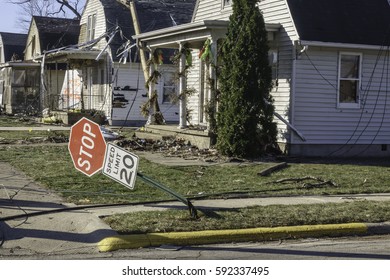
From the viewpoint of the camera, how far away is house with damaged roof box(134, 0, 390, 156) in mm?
17500

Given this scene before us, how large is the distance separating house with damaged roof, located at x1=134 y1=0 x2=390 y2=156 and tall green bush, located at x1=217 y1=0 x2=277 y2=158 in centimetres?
78

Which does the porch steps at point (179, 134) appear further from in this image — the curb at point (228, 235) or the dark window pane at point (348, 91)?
the curb at point (228, 235)

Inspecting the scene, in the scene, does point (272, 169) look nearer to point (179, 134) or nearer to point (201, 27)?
point (201, 27)

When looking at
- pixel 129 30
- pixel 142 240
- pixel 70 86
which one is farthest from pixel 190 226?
pixel 70 86

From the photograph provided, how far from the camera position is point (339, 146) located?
59.7 ft

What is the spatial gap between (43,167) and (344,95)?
858 centimetres

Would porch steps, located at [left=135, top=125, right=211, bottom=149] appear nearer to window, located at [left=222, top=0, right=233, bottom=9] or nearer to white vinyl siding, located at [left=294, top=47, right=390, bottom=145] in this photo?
white vinyl siding, located at [left=294, top=47, right=390, bottom=145]

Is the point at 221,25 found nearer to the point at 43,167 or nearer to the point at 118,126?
the point at 43,167

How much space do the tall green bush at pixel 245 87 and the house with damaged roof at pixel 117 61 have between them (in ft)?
36.0

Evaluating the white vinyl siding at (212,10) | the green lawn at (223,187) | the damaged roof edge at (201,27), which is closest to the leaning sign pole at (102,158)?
the green lawn at (223,187)

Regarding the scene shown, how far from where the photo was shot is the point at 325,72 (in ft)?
58.4

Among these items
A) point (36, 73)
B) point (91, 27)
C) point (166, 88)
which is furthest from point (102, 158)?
point (36, 73)

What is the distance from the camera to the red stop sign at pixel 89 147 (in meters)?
8.73

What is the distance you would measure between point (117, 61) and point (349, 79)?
13.6 metres
